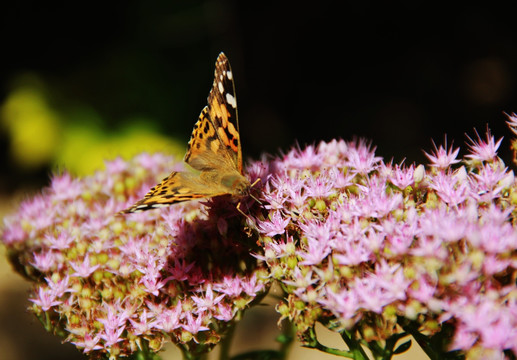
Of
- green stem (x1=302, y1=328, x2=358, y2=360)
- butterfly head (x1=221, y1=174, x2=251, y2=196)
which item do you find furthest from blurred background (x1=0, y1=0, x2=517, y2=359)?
green stem (x1=302, y1=328, x2=358, y2=360)

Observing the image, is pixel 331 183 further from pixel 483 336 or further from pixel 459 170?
pixel 483 336

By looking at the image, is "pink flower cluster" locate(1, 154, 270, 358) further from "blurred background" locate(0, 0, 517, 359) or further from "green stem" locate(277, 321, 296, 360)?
"blurred background" locate(0, 0, 517, 359)

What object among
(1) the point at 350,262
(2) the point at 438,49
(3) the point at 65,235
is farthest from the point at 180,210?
(2) the point at 438,49

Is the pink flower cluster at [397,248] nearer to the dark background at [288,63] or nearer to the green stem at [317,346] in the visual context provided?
the green stem at [317,346]

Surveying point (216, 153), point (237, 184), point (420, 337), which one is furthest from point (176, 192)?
point (420, 337)

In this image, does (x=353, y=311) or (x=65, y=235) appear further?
(x=65, y=235)

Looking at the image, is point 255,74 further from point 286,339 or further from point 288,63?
point 286,339
